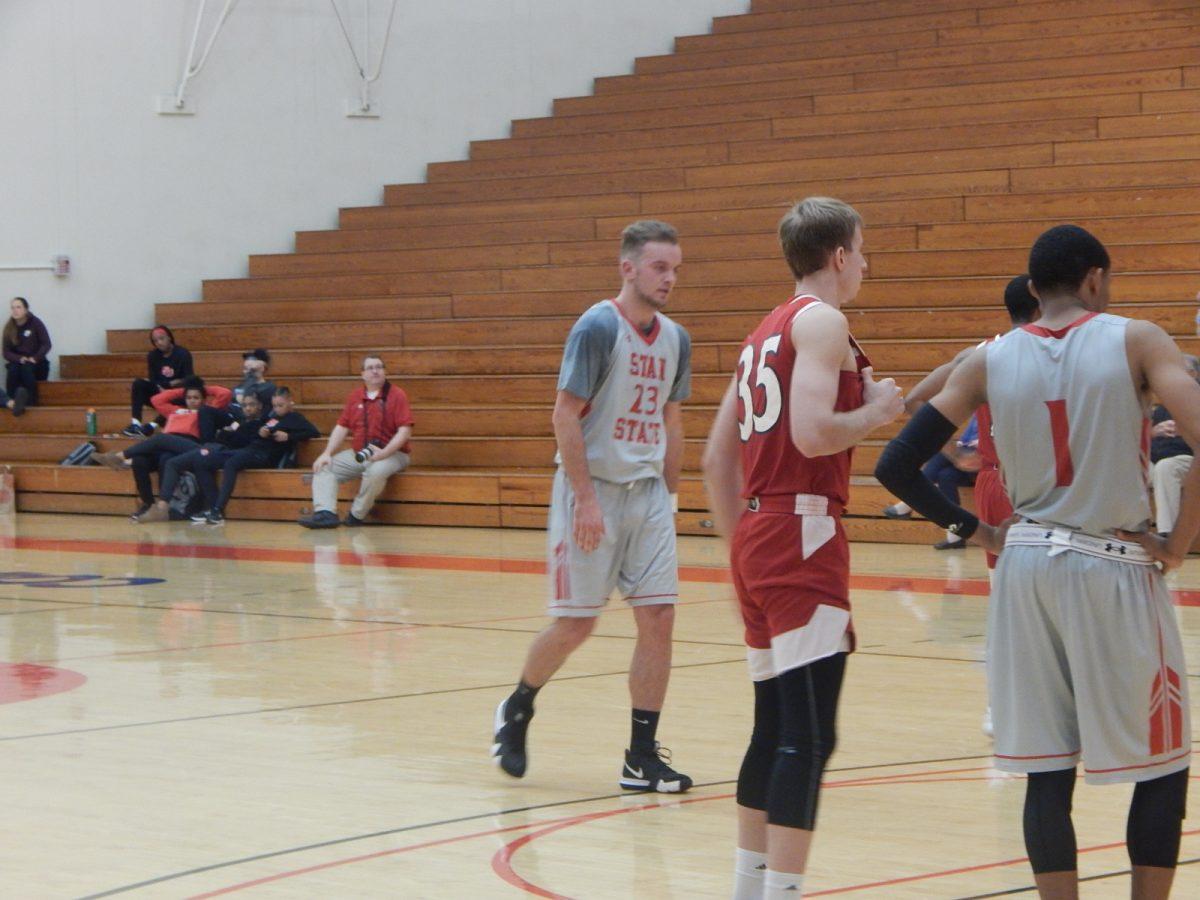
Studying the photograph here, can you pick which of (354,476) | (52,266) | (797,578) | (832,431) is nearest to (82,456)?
(52,266)

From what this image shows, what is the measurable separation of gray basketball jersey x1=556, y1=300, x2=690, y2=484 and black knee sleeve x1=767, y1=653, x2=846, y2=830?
62.6 inches

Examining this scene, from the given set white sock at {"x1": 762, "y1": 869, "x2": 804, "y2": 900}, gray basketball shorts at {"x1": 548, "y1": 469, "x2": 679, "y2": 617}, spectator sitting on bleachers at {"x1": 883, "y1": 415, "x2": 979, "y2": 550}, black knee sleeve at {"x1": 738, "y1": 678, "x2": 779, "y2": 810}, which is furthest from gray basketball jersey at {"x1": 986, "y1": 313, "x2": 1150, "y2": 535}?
spectator sitting on bleachers at {"x1": 883, "y1": 415, "x2": 979, "y2": 550}

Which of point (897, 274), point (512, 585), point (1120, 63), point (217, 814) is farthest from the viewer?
point (1120, 63)

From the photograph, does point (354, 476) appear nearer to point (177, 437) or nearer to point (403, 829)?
point (177, 437)

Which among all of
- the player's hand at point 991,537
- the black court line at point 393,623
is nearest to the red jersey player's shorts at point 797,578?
the player's hand at point 991,537

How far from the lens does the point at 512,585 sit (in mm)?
9742

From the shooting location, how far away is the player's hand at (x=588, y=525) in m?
4.74

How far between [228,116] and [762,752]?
1623cm

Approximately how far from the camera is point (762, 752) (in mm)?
3533

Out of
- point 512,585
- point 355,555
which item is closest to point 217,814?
point 512,585

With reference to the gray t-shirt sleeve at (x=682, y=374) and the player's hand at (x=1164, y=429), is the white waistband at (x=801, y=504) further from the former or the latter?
the player's hand at (x=1164, y=429)

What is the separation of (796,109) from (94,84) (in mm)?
7290

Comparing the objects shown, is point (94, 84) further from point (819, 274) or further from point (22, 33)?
point (819, 274)

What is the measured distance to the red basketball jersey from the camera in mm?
3447
